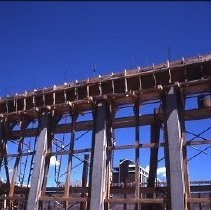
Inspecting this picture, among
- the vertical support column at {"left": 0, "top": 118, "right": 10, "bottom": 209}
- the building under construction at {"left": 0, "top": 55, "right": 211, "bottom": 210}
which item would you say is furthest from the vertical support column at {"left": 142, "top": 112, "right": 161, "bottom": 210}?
the vertical support column at {"left": 0, "top": 118, "right": 10, "bottom": 209}

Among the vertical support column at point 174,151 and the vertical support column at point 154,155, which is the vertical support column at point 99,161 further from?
the vertical support column at point 174,151

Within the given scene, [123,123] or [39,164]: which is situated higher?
[123,123]

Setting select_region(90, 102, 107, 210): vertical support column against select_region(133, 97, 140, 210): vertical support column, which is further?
select_region(90, 102, 107, 210): vertical support column

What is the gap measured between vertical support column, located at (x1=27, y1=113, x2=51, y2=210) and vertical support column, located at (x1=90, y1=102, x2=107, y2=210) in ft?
10.2

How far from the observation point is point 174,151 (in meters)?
13.7

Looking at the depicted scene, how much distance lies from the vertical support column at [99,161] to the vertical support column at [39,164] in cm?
311

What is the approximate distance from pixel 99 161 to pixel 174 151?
343cm

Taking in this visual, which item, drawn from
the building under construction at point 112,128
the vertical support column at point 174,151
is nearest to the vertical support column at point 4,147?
the building under construction at point 112,128

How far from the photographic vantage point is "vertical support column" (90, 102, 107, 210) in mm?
14500

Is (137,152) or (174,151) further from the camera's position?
(137,152)

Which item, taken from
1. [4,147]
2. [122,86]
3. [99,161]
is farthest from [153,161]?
[4,147]

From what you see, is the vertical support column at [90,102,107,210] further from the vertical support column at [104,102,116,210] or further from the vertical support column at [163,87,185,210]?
the vertical support column at [163,87,185,210]

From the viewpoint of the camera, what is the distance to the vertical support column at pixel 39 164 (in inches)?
643

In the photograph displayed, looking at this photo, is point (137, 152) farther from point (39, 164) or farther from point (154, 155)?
point (39, 164)
